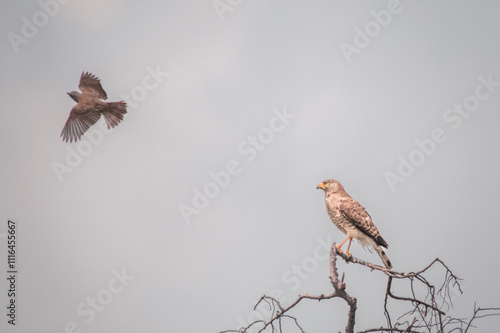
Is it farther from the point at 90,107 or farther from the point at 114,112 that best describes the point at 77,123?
the point at 114,112

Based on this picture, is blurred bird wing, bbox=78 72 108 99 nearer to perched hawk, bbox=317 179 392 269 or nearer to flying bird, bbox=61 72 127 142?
flying bird, bbox=61 72 127 142

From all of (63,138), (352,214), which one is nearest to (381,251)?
(352,214)

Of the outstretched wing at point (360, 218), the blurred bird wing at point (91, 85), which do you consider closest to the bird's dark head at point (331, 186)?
the outstretched wing at point (360, 218)

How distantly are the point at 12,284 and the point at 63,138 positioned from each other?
270cm

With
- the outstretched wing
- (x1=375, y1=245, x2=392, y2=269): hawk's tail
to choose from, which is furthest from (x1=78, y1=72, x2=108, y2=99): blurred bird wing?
(x1=375, y1=245, x2=392, y2=269): hawk's tail

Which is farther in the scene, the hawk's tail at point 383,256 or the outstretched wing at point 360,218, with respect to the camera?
→ the outstretched wing at point 360,218

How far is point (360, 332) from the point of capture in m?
4.12

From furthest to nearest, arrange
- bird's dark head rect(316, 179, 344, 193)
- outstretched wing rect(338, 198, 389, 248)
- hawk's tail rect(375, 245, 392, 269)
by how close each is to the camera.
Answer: bird's dark head rect(316, 179, 344, 193) < outstretched wing rect(338, 198, 389, 248) < hawk's tail rect(375, 245, 392, 269)

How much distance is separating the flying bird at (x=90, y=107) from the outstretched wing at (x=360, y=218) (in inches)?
140

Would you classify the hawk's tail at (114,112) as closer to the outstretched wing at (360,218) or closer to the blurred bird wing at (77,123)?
the blurred bird wing at (77,123)

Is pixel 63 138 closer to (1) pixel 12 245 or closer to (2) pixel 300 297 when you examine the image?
(1) pixel 12 245

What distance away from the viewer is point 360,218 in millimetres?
Result: 6344

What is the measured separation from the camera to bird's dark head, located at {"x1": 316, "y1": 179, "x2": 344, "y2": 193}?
6.78 meters

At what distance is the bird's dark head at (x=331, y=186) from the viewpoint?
6781 mm
